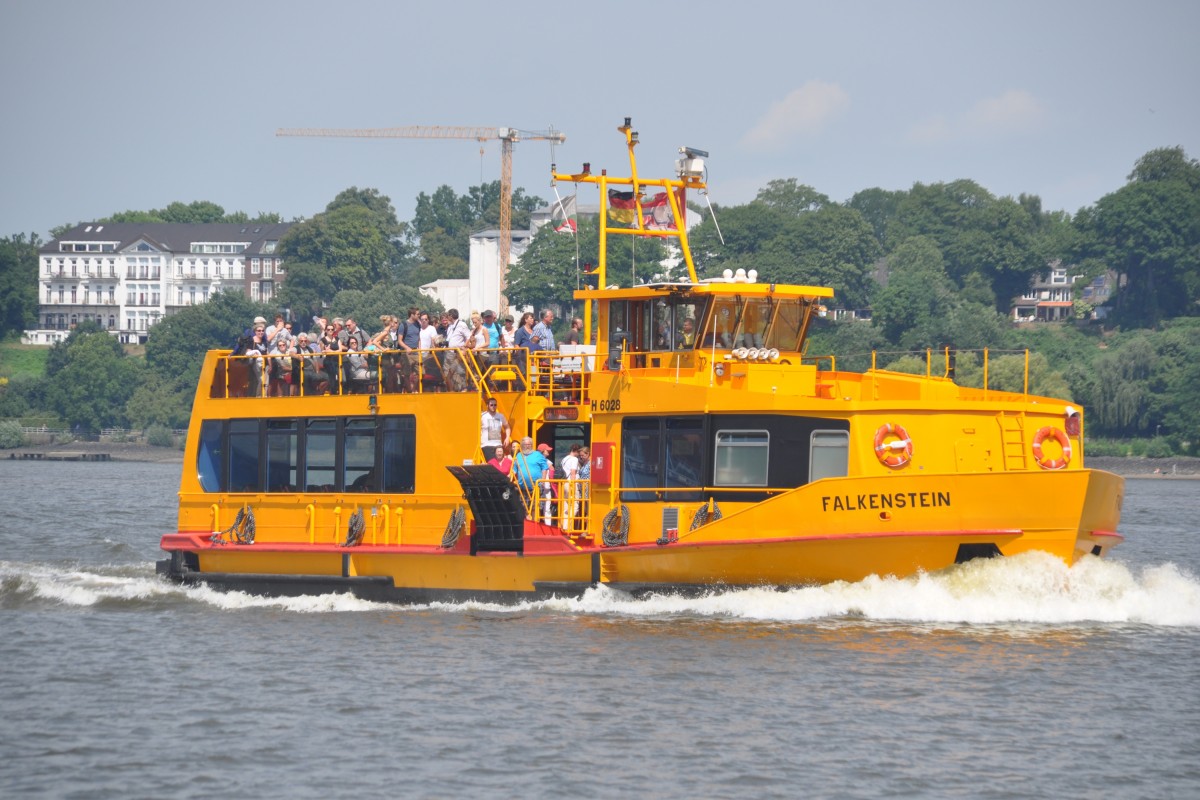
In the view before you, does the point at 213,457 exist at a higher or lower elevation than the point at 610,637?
higher

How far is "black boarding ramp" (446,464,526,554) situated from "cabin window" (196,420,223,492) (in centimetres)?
484

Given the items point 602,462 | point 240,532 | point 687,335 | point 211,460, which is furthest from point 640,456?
point 211,460

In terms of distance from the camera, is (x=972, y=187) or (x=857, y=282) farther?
(x=972, y=187)

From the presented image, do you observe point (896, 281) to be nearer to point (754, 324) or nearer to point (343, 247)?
point (343, 247)

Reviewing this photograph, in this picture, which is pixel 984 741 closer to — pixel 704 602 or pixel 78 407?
pixel 704 602

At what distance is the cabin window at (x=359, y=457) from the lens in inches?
900

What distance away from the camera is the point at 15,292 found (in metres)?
150

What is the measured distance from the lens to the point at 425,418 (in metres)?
22.3

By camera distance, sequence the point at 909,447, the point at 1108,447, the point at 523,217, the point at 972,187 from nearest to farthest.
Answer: the point at 909,447 → the point at 1108,447 → the point at 972,187 → the point at 523,217

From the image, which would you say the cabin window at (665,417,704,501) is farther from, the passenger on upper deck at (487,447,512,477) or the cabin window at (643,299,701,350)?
the passenger on upper deck at (487,447,512,477)

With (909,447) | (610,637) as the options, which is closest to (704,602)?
(610,637)

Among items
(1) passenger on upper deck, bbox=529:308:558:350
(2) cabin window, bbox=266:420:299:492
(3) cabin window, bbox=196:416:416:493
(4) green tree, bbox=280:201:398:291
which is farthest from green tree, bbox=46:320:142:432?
(1) passenger on upper deck, bbox=529:308:558:350

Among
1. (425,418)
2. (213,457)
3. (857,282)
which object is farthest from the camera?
(857,282)

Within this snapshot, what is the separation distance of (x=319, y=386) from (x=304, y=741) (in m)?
8.67
